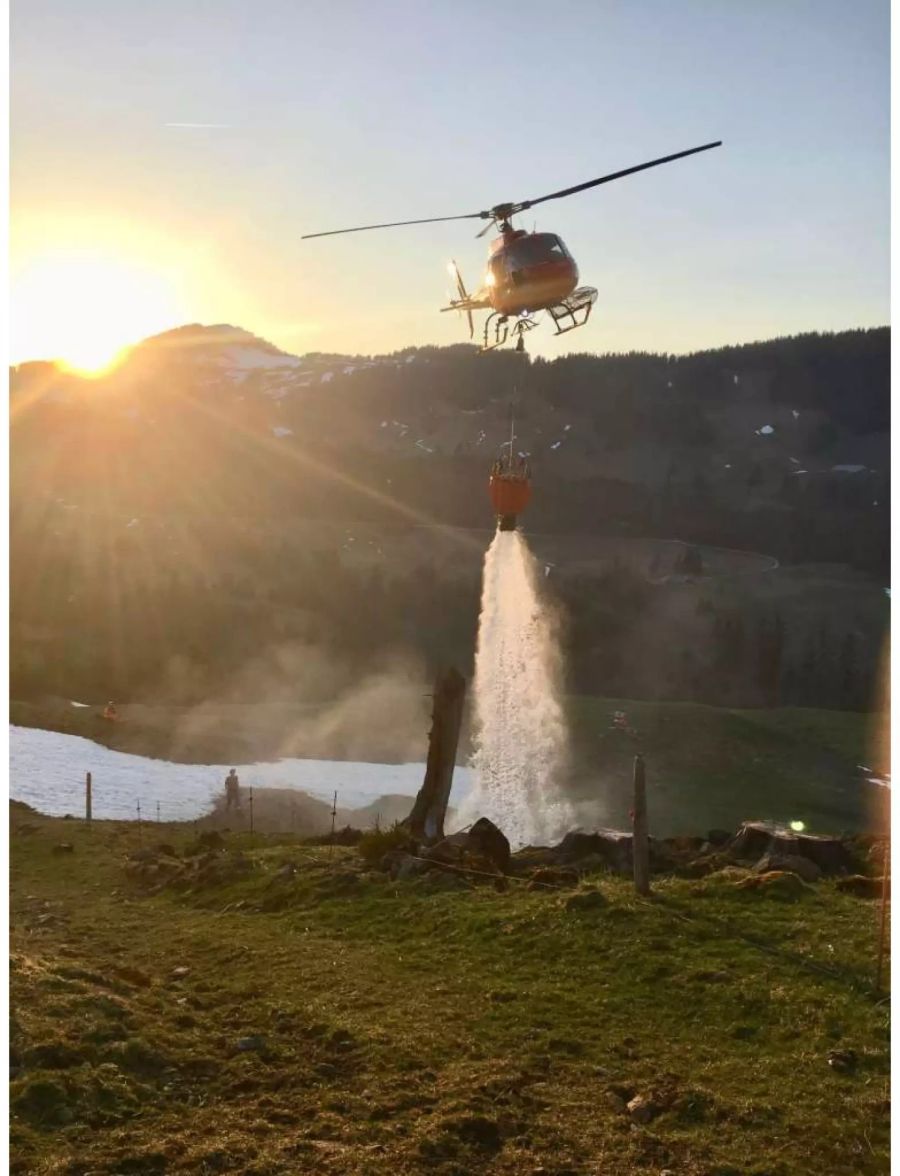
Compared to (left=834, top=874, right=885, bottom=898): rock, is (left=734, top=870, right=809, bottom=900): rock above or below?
above

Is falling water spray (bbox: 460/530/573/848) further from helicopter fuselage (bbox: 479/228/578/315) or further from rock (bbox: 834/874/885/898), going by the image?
rock (bbox: 834/874/885/898)

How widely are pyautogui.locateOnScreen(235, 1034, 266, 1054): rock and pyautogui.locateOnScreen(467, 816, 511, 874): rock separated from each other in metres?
11.2

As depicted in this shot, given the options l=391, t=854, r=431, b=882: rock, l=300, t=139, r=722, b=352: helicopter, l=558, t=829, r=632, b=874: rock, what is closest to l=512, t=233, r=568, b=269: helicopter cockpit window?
l=300, t=139, r=722, b=352: helicopter

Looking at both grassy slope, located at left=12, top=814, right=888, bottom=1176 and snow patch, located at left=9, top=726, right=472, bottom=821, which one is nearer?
grassy slope, located at left=12, top=814, right=888, bottom=1176

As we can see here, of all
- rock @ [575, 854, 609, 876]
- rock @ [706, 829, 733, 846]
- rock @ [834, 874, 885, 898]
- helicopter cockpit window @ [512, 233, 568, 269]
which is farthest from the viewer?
rock @ [706, 829, 733, 846]

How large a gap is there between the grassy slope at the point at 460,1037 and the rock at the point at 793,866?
3.30 ft

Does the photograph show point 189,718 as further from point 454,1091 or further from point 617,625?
A: point 617,625

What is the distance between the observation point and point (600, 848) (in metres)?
25.4

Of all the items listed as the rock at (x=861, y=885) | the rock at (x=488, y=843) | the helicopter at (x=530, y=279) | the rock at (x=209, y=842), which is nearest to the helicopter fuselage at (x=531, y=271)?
the helicopter at (x=530, y=279)

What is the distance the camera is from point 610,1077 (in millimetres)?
13219

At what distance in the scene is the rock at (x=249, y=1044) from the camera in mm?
14148

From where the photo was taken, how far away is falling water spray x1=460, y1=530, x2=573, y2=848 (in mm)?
48781

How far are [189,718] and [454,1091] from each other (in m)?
71.7

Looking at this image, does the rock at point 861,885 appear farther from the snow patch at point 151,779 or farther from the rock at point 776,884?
the snow patch at point 151,779
